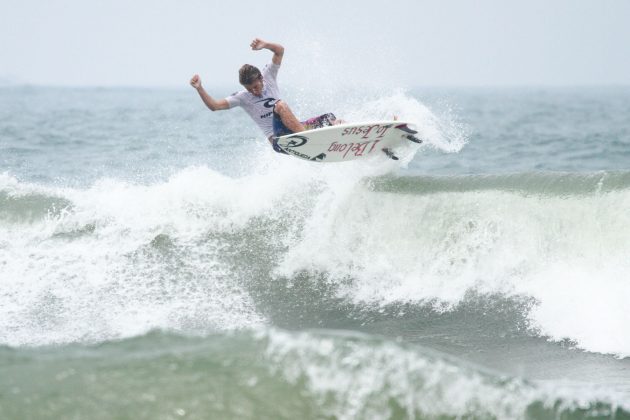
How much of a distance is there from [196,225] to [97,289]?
2242mm

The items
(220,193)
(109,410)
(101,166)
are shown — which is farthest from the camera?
(101,166)

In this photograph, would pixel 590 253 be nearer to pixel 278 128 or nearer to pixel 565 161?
pixel 278 128

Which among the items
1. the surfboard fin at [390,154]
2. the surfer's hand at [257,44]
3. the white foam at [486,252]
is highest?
the surfer's hand at [257,44]

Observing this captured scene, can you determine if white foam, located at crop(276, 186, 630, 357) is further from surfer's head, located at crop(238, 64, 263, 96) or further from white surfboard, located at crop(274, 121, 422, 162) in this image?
surfer's head, located at crop(238, 64, 263, 96)

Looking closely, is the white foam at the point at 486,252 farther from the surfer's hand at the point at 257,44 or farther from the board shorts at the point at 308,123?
the surfer's hand at the point at 257,44

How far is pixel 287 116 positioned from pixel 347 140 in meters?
0.87

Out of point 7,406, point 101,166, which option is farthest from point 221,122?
point 7,406

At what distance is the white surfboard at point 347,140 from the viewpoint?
29.2 feet

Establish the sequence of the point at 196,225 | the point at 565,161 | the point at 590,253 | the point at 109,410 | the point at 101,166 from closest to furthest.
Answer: the point at 109,410
the point at 590,253
the point at 196,225
the point at 101,166
the point at 565,161

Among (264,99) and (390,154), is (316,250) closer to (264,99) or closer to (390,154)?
(390,154)

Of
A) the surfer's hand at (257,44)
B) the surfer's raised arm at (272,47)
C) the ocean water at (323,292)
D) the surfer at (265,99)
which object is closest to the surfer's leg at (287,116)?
the surfer at (265,99)

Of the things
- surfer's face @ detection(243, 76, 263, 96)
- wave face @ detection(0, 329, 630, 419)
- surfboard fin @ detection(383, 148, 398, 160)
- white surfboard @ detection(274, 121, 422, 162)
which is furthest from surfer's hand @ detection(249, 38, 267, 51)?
wave face @ detection(0, 329, 630, 419)

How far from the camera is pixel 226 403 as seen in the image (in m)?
4.88

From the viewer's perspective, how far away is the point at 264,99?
8.89 metres
